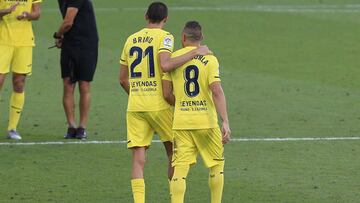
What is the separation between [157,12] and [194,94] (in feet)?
3.02

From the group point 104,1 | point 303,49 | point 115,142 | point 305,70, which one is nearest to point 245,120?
point 115,142

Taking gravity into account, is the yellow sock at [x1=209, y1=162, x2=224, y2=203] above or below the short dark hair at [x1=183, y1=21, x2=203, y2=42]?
below

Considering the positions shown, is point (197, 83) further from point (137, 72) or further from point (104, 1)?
point (104, 1)

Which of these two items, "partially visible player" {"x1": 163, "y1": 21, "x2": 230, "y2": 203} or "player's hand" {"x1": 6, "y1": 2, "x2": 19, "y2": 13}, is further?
"player's hand" {"x1": 6, "y1": 2, "x2": 19, "y2": 13}

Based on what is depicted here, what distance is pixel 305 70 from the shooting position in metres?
20.3

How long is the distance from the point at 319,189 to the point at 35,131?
4848 mm

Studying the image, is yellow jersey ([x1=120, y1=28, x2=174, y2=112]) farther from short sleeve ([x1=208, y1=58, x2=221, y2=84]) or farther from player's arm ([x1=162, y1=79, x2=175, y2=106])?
short sleeve ([x1=208, y1=58, x2=221, y2=84])

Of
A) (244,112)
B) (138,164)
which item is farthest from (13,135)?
(138,164)

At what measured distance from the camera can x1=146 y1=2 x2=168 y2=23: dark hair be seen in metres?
10.3

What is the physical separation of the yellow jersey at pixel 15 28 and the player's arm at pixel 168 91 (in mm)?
4386

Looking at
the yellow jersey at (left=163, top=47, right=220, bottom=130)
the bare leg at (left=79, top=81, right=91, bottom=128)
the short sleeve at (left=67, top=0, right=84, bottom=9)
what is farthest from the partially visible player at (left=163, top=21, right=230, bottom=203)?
the bare leg at (left=79, top=81, right=91, bottom=128)

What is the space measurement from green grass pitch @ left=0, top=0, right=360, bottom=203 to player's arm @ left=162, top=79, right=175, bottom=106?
1225 millimetres

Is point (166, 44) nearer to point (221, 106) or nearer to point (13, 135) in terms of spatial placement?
point (221, 106)

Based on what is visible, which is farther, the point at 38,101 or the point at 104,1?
the point at 104,1
